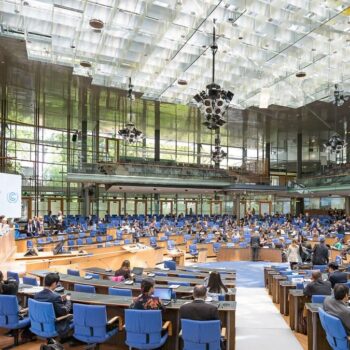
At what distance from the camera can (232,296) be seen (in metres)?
6.51

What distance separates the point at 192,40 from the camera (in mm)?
15867

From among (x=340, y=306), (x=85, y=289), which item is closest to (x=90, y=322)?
(x=85, y=289)

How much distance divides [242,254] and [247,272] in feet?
9.91

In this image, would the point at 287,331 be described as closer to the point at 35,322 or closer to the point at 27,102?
the point at 35,322

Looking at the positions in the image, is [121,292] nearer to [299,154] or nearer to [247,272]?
[247,272]

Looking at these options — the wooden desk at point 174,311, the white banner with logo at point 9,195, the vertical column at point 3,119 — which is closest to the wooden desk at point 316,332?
the wooden desk at point 174,311

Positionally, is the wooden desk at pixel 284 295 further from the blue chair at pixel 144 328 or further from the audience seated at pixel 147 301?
the blue chair at pixel 144 328

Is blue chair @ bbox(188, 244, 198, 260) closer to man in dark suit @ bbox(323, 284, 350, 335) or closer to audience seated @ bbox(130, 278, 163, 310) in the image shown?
audience seated @ bbox(130, 278, 163, 310)

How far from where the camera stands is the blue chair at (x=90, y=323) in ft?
15.5

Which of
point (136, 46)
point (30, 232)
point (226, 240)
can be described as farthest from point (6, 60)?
point (226, 240)

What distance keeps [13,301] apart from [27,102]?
18.3 metres

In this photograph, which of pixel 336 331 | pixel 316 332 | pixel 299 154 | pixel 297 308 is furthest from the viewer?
pixel 299 154

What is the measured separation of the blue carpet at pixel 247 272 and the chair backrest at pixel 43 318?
24.8 ft

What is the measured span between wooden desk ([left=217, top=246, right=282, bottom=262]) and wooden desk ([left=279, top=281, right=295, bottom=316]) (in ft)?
29.0
